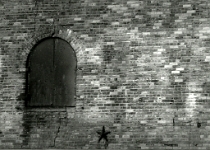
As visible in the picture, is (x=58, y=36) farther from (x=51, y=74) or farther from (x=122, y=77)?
(x=122, y=77)

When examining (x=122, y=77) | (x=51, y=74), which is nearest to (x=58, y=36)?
(x=51, y=74)

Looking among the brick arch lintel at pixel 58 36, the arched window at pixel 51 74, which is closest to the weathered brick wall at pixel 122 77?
the brick arch lintel at pixel 58 36

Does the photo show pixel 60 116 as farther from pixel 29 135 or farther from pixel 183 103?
pixel 183 103

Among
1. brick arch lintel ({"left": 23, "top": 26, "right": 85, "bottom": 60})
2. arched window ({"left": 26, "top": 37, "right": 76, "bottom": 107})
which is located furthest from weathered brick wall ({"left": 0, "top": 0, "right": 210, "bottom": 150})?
arched window ({"left": 26, "top": 37, "right": 76, "bottom": 107})

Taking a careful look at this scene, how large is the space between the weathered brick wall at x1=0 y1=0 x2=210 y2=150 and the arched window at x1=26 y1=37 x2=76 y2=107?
0.17m

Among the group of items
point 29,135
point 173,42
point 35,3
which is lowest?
point 29,135

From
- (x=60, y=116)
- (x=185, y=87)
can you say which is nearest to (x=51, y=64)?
(x=60, y=116)

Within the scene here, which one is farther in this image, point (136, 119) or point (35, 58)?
point (35, 58)

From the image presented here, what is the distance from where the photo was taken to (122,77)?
8.89 m

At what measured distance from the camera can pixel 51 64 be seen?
932 centimetres

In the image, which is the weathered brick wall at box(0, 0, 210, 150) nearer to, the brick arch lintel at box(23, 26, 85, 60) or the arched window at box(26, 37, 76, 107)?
the brick arch lintel at box(23, 26, 85, 60)

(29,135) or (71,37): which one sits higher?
(71,37)

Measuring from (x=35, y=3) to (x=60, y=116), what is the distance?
118 inches

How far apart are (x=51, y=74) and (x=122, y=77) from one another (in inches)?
70.5
